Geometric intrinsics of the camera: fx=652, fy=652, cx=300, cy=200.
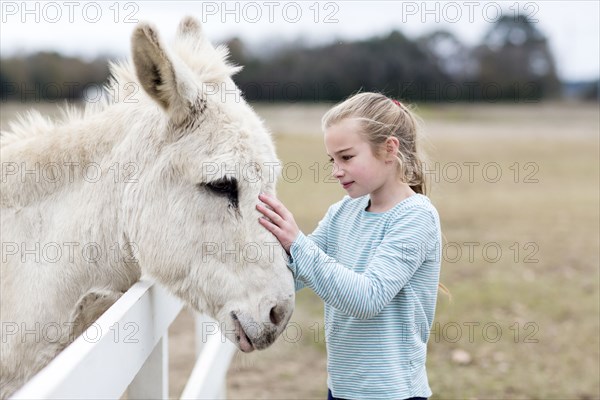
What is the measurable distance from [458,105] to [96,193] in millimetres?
55821

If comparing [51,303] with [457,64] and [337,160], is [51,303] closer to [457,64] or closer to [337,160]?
[337,160]

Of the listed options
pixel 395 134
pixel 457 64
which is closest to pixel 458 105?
pixel 457 64

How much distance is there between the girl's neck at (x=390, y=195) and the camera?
2.61 meters

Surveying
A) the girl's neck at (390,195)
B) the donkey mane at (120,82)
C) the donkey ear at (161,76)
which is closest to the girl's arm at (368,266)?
the girl's neck at (390,195)

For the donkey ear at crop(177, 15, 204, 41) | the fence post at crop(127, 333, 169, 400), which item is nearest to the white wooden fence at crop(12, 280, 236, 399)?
the fence post at crop(127, 333, 169, 400)

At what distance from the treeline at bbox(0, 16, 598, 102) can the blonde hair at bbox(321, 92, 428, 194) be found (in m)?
25.3

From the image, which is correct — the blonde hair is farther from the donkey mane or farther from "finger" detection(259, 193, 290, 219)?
the donkey mane

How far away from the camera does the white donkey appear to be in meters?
2.46

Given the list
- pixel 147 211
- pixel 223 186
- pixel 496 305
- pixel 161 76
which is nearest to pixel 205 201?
pixel 223 186

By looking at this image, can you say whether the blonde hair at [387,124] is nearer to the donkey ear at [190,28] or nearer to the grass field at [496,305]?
the grass field at [496,305]

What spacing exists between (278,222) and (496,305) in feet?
19.2

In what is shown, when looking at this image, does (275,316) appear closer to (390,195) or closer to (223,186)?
(223,186)

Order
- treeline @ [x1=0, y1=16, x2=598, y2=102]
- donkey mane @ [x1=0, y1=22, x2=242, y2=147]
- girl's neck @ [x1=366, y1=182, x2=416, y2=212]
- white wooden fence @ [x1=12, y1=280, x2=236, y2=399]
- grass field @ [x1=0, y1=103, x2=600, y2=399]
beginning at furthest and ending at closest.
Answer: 1. treeline @ [x1=0, y1=16, x2=598, y2=102]
2. grass field @ [x1=0, y1=103, x2=600, y2=399]
3. donkey mane @ [x1=0, y1=22, x2=242, y2=147]
4. girl's neck @ [x1=366, y1=182, x2=416, y2=212]
5. white wooden fence @ [x1=12, y1=280, x2=236, y2=399]

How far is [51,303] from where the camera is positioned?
269 centimetres
